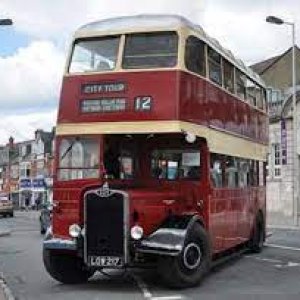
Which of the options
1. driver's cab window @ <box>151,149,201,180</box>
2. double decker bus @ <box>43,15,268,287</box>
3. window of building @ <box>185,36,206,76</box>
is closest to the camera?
double decker bus @ <box>43,15,268,287</box>

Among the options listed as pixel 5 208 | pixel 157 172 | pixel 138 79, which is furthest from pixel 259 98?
pixel 5 208

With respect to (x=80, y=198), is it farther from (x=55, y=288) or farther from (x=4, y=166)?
(x=4, y=166)

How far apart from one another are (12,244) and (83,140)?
14.9 metres

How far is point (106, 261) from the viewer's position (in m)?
14.3

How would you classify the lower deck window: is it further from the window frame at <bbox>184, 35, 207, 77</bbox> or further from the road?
the window frame at <bbox>184, 35, 207, 77</bbox>

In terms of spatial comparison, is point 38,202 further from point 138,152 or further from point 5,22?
point 138,152

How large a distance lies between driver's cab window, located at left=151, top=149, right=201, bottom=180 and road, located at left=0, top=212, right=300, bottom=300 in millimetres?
1978

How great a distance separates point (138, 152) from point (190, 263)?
262 centimetres

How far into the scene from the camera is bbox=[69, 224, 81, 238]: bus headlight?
14.6m

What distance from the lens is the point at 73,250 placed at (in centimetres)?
1476

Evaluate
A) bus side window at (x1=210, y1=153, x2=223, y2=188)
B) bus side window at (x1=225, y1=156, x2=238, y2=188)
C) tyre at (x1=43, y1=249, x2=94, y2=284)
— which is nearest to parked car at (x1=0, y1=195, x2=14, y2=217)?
bus side window at (x1=225, y1=156, x2=238, y2=188)

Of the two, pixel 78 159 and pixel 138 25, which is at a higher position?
pixel 138 25

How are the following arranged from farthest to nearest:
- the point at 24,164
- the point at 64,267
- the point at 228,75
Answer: the point at 24,164 < the point at 228,75 < the point at 64,267

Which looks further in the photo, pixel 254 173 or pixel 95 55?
pixel 254 173
